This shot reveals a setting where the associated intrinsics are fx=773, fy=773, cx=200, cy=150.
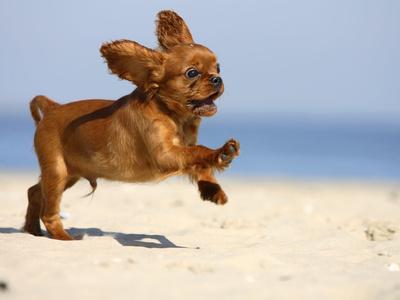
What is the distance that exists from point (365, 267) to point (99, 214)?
342cm

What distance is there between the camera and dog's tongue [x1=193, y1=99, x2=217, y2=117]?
554 centimetres

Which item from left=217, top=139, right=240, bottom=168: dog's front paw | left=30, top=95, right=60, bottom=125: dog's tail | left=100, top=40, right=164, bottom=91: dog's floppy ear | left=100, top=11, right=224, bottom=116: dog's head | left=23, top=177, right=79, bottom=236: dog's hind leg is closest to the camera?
left=217, top=139, right=240, bottom=168: dog's front paw

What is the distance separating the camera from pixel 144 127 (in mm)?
5555

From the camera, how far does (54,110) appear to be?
6312 mm

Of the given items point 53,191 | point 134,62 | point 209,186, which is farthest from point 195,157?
point 53,191

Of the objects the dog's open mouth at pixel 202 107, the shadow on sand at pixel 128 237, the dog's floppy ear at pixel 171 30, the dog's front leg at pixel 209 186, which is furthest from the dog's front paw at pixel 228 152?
the dog's floppy ear at pixel 171 30

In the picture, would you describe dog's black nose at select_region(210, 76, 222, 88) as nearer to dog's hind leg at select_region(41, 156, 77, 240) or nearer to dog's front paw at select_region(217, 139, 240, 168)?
dog's front paw at select_region(217, 139, 240, 168)

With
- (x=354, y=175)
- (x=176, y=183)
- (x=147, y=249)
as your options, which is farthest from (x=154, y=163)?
(x=354, y=175)

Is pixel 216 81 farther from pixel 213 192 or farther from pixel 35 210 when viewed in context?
pixel 35 210

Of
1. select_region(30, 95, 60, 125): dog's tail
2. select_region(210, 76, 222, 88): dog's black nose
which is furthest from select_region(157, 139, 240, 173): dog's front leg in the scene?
select_region(30, 95, 60, 125): dog's tail

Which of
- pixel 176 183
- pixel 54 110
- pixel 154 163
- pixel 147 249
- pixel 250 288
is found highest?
pixel 176 183

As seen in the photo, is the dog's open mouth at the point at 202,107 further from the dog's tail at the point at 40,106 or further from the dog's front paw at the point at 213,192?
the dog's tail at the point at 40,106

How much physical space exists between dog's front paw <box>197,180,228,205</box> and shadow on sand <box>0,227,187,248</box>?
2.40 feet

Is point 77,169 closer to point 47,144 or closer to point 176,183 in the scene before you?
point 47,144
